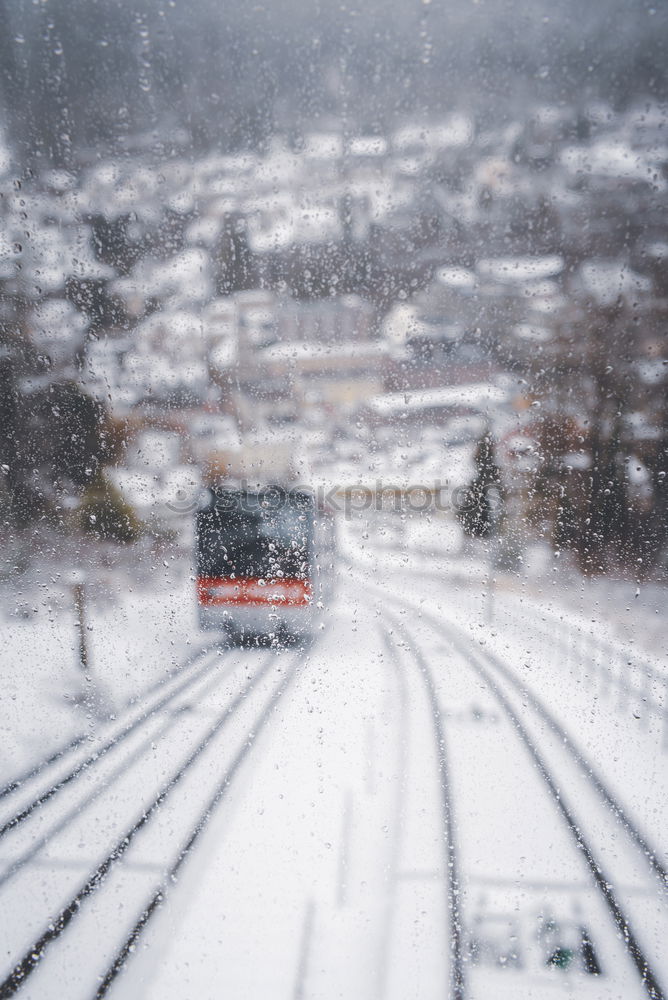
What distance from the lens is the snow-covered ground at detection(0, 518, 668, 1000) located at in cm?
127

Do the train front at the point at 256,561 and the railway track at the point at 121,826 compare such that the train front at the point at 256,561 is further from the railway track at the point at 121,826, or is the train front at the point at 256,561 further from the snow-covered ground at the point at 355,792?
the railway track at the point at 121,826

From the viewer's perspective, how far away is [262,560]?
160 cm

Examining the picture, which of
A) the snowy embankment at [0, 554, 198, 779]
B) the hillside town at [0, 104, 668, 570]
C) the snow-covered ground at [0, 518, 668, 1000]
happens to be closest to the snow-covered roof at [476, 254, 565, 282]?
the hillside town at [0, 104, 668, 570]

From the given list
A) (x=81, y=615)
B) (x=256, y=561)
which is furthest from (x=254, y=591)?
(x=81, y=615)

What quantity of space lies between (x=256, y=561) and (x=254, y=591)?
11 cm

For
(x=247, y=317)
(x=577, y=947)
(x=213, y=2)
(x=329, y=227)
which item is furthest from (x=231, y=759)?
(x=213, y=2)

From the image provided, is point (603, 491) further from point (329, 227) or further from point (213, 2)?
point (213, 2)

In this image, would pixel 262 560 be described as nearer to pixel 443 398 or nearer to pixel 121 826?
pixel 443 398

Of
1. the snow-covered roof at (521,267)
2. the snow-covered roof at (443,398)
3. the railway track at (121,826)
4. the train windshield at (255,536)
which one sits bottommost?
the railway track at (121,826)

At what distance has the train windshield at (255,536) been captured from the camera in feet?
5.18

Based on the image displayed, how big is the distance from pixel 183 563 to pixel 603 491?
142cm

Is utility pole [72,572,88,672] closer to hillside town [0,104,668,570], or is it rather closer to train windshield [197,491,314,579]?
hillside town [0,104,668,570]

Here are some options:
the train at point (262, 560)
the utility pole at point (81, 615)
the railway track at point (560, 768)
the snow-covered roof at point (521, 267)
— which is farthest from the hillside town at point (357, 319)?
the railway track at point (560, 768)

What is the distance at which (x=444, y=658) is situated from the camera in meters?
1.79
